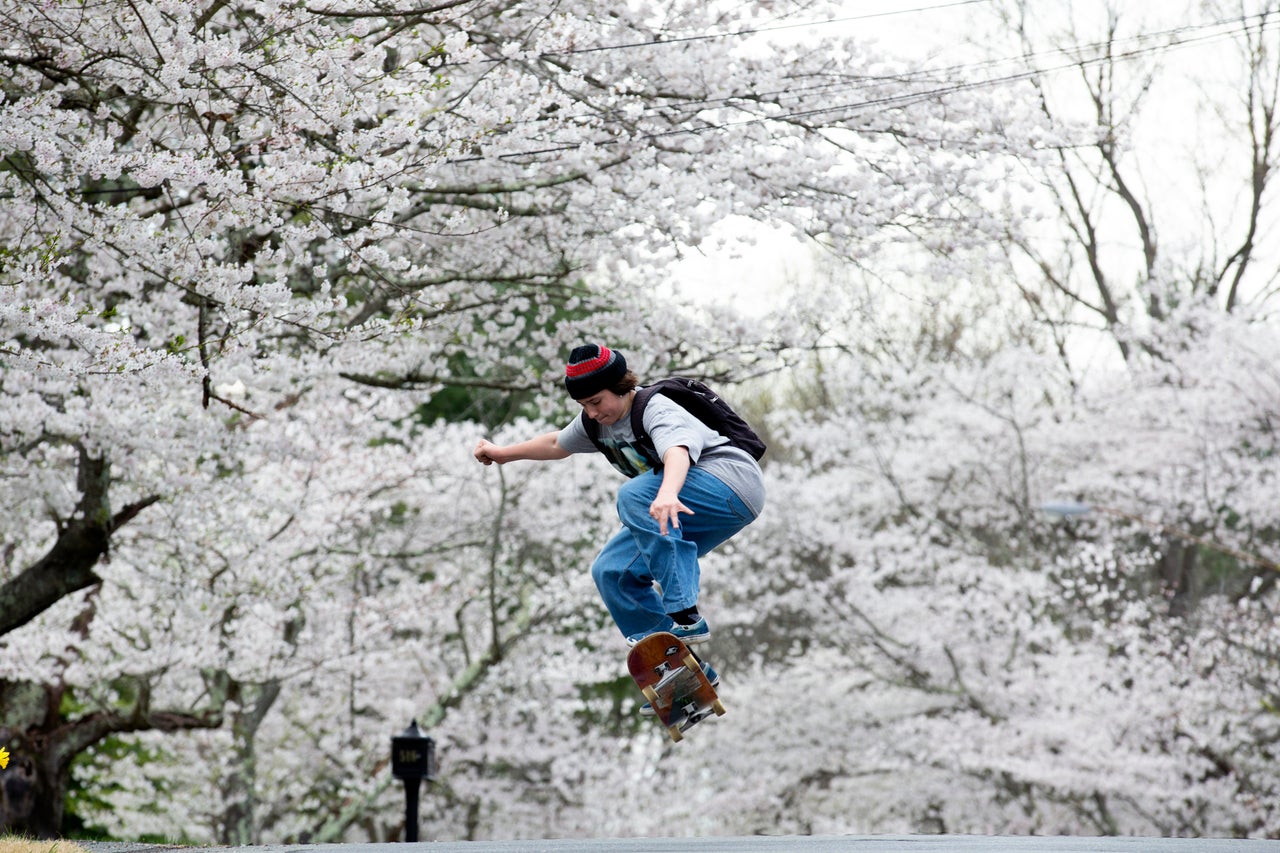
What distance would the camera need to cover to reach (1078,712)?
14.5 metres

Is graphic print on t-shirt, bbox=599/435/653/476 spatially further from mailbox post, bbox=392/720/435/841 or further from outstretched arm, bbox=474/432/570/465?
mailbox post, bbox=392/720/435/841

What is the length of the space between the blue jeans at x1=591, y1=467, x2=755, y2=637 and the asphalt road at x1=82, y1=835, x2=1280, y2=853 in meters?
0.83

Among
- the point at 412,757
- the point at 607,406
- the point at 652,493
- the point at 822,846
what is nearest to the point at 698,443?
the point at 652,493

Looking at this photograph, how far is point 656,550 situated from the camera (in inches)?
177

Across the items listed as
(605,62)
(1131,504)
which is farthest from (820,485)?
(605,62)

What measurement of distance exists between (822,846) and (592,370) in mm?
1915

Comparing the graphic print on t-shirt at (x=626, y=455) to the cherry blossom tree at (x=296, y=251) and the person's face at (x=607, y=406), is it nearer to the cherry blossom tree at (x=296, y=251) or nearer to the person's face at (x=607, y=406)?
the person's face at (x=607, y=406)

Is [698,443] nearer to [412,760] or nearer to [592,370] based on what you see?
[592,370]

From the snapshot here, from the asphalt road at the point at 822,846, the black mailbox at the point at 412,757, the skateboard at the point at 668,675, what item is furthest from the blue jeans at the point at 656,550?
the black mailbox at the point at 412,757

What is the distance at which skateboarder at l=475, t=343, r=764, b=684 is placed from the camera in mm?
4426

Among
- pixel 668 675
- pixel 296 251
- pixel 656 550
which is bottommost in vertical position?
pixel 668 675

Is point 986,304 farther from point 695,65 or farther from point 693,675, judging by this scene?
point 693,675

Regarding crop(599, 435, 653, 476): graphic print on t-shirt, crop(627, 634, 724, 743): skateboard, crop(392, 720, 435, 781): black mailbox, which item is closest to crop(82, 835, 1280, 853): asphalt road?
crop(627, 634, 724, 743): skateboard

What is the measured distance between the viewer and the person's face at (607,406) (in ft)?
14.7
